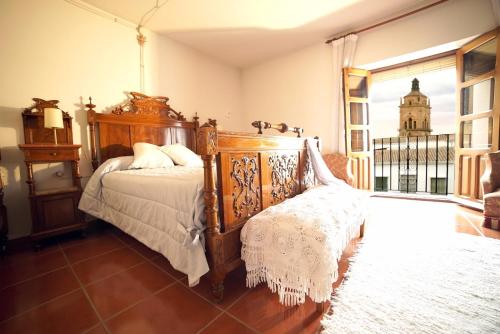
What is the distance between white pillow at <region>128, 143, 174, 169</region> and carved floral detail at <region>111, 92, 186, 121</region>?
1.95ft

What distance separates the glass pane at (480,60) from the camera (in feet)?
8.14

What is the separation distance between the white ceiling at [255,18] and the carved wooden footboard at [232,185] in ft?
7.34

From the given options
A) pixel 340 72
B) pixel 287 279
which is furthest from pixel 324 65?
pixel 287 279

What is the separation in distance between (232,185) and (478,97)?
12.2 feet

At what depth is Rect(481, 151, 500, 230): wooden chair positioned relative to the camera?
1.99 meters

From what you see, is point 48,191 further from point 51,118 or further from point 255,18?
point 255,18

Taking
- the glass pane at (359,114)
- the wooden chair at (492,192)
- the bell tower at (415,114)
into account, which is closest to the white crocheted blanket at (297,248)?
the wooden chair at (492,192)

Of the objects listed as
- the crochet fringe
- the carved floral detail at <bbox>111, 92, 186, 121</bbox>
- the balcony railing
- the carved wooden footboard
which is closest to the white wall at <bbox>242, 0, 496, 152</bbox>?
the balcony railing

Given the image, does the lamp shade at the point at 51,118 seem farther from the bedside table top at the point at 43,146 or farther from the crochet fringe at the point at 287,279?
the crochet fringe at the point at 287,279

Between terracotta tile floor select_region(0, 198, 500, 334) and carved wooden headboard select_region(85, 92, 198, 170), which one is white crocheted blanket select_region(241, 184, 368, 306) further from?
carved wooden headboard select_region(85, 92, 198, 170)

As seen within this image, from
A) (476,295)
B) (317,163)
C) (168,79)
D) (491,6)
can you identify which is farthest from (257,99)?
(476,295)

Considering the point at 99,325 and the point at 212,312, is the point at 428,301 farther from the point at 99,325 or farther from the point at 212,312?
the point at 99,325

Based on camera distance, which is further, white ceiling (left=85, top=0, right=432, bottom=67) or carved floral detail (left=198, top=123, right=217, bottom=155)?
white ceiling (left=85, top=0, right=432, bottom=67)

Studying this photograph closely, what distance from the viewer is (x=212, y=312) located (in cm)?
112
